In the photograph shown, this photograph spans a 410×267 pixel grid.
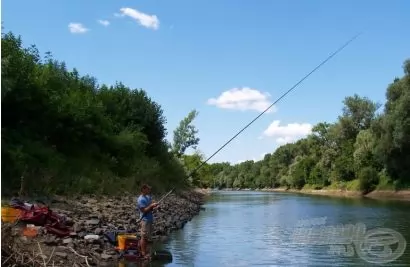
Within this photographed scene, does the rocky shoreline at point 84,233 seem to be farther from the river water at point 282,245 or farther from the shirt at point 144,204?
the river water at point 282,245

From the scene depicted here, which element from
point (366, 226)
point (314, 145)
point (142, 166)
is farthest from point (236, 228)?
point (314, 145)

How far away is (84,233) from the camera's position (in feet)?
55.0

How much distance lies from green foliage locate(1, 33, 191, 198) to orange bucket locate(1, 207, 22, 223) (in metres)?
0.91

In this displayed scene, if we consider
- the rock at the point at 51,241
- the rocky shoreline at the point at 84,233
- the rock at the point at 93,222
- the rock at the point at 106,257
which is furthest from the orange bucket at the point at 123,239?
the rock at the point at 93,222

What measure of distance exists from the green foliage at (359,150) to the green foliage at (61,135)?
33.6 m

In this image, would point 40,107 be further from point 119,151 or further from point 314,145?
point 314,145

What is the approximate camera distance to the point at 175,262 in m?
16.4

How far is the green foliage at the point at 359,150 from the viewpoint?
66750mm

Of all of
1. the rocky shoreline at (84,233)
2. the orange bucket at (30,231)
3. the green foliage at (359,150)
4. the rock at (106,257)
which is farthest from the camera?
the green foliage at (359,150)

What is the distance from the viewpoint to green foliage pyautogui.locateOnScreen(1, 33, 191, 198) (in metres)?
23.1

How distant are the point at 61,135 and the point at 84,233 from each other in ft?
53.0

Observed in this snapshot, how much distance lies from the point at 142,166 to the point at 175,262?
2720 centimetres

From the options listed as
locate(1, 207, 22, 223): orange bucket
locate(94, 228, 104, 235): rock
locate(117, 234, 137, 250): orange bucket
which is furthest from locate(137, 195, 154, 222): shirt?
locate(1, 207, 22, 223): orange bucket

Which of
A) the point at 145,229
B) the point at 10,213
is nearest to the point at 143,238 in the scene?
the point at 145,229
